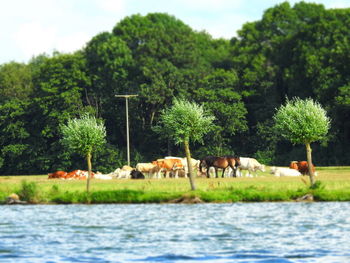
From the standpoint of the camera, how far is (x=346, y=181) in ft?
210

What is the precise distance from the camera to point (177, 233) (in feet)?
141

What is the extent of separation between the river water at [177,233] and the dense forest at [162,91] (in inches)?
2092

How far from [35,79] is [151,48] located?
667 inches

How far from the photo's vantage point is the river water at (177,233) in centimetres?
3581

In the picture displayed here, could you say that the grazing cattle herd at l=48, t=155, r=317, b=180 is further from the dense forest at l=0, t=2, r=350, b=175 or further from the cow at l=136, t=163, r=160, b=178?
the dense forest at l=0, t=2, r=350, b=175

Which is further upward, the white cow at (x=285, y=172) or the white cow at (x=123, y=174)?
the white cow at (x=123, y=174)

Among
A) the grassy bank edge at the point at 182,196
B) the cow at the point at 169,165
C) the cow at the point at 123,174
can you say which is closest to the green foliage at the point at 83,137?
the grassy bank edge at the point at 182,196

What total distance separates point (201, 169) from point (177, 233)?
37465 millimetres

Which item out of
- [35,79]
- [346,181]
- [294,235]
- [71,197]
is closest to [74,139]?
[71,197]

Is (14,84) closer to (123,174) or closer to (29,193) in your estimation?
(123,174)

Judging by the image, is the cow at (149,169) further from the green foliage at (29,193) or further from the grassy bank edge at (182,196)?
the green foliage at (29,193)

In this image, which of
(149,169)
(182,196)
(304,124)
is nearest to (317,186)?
(304,124)

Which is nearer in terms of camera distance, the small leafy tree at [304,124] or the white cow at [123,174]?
the small leafy tree at [304,124]

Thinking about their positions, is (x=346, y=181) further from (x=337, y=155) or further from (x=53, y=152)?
(x=53, y=152)
